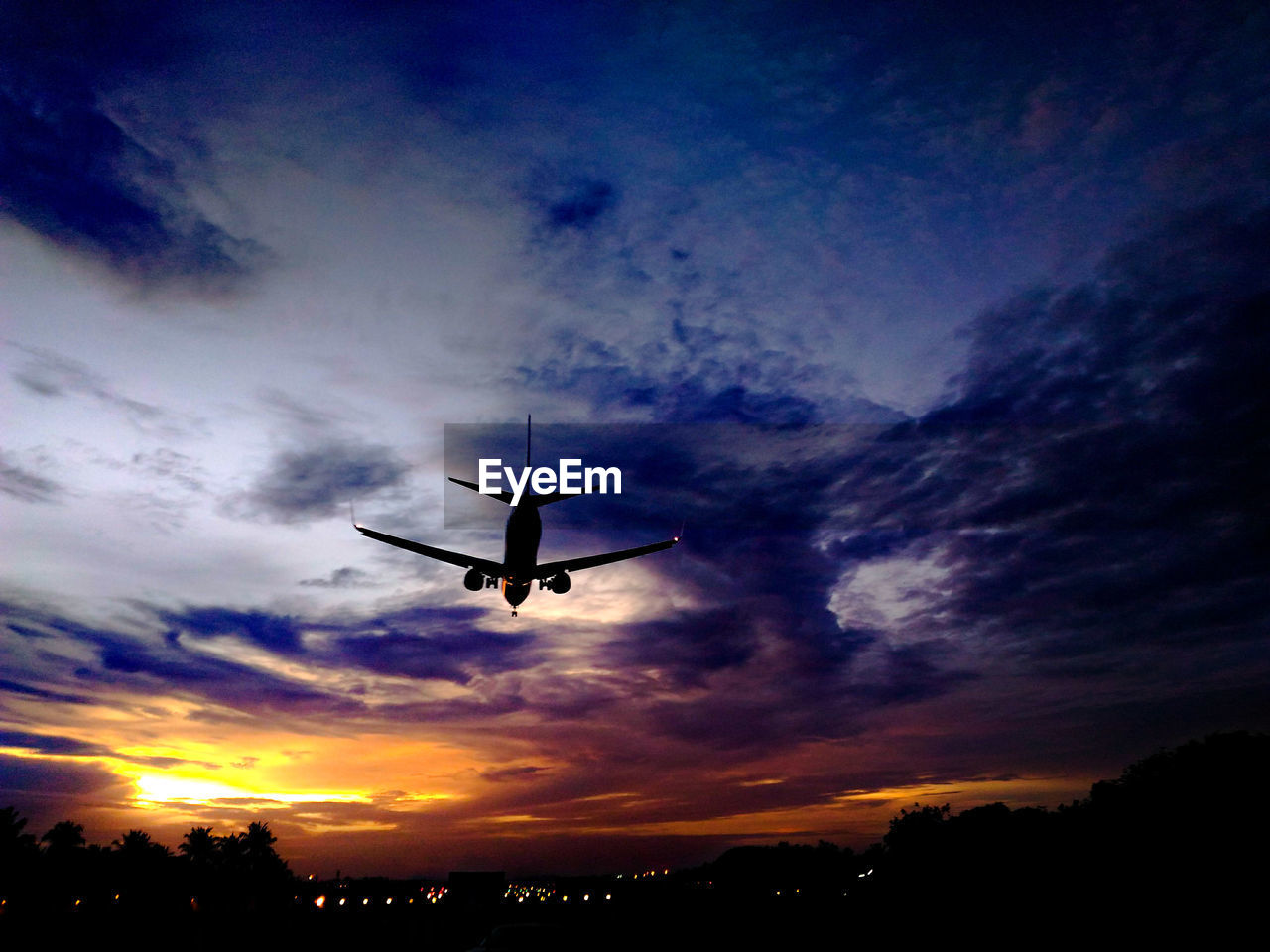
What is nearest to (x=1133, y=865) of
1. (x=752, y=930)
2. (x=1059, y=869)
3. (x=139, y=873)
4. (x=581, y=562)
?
(x=1059, y=869)

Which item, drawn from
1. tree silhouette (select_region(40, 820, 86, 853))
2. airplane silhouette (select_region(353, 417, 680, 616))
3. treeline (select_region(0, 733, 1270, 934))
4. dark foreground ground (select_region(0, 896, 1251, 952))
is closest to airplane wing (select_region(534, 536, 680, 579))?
airplane silhouette (select_region(353, 417, 680, 616))

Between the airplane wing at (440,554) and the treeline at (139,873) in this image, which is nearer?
the airplane wing at (440,554)

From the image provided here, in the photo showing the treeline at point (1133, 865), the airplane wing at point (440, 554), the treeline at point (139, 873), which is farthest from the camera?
the treeline at point (139, 873)

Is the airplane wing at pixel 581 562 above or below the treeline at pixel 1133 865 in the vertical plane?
above

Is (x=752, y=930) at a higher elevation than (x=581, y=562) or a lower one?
lower

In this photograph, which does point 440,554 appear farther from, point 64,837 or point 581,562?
point 64,837

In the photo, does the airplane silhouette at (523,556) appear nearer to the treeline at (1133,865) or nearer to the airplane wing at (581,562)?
the airplane wing at (581,562)

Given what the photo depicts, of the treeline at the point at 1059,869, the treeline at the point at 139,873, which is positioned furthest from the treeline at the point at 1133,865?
the treeline at the point at 139,873

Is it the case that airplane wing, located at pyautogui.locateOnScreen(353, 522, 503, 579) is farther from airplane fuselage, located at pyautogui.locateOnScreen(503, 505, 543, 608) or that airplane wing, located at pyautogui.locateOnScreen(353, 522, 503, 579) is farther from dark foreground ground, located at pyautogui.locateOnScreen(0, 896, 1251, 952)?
dark foreground ground, located at pyautogui.locateOnScreen(0, 896, 1251, 952)

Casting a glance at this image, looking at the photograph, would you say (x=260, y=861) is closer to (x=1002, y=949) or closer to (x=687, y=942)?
(x=687, y=942)
